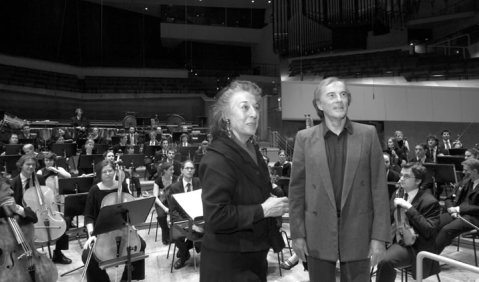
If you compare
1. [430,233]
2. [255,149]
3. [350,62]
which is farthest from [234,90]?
[350,62]

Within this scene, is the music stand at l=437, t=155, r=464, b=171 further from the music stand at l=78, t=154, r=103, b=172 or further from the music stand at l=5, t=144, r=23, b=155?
the music stand at l=5, t=144, r=23, b=155

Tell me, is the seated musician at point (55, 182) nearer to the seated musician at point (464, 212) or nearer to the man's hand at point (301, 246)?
the man's hand at point (301, 246)

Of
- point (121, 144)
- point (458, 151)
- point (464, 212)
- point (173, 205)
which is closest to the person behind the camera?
point (464, 212)

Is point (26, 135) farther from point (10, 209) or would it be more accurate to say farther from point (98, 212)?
point (10, 209)

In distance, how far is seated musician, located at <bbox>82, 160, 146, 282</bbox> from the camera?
154 inches

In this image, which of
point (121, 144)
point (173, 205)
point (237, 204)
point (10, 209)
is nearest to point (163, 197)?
point (173, 205)

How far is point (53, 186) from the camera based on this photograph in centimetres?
571

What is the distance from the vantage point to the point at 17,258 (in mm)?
3291

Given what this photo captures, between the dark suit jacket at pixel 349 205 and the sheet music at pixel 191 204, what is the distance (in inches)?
23.1

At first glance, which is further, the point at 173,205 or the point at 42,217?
the point at 173,205

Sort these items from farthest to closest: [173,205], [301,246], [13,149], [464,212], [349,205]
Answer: [13,149], [173,205], [464,212], [301,246], [349,205]

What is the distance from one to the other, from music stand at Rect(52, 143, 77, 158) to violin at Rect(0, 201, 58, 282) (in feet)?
17.6

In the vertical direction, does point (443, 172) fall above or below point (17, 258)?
above

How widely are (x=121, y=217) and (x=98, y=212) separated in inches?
36.9
